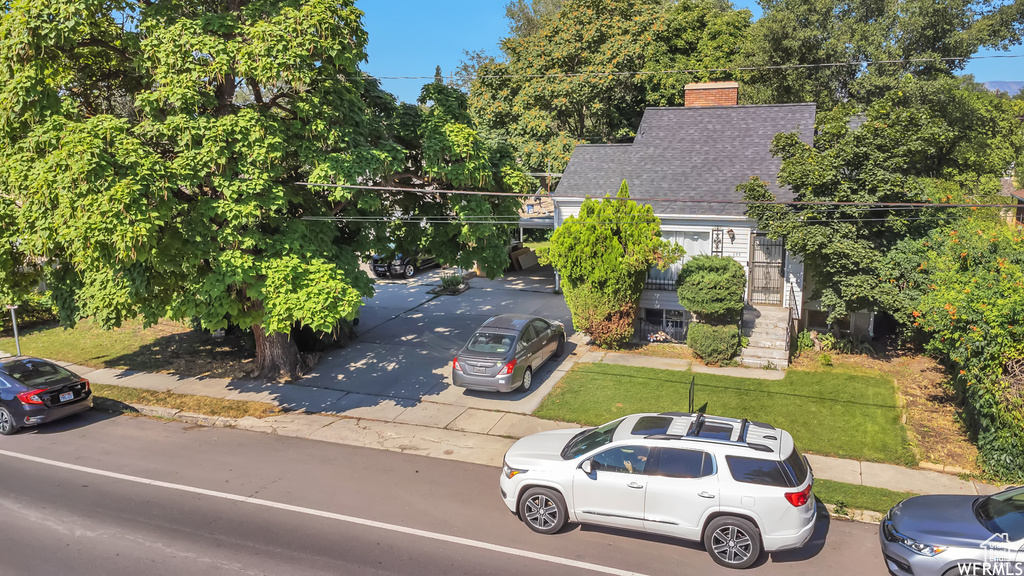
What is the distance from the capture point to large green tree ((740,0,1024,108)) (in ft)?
81.9

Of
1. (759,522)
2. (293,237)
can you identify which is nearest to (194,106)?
(293,237)

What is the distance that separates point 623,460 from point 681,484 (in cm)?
83

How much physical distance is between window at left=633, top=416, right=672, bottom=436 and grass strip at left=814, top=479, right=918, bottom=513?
2.98 m

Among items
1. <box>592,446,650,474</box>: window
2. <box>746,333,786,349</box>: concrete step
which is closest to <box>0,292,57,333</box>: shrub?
<box>592,446,650,474</box>: window

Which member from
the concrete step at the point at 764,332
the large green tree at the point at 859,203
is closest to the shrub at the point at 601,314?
the concrete step at the point at 764,332

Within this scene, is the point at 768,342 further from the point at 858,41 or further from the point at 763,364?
the point at 858,41

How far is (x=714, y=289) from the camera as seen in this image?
53.7 ft

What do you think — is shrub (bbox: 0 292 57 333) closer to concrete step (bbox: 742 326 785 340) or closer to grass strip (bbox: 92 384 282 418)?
grass strip (bbox: 92 384 282 418)

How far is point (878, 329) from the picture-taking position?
742 inches

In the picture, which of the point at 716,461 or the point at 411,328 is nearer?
the point at 716,461

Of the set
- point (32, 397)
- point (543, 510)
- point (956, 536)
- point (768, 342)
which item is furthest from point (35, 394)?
point (768, 342)

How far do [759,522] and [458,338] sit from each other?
12641 mm

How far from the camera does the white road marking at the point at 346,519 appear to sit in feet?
28.1

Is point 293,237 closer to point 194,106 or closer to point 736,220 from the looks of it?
point 194,106
